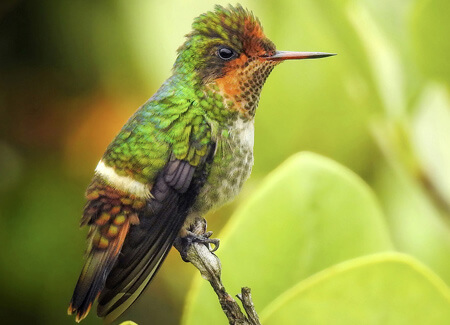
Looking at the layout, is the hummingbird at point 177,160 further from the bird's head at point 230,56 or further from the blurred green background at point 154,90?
the blurred green background at point 154,90

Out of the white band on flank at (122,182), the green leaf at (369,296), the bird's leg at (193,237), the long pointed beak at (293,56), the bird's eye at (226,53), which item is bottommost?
the green leaf at (369,296)

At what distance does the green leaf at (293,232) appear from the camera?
0.59m

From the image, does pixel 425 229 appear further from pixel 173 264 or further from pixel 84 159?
pixel 84 159

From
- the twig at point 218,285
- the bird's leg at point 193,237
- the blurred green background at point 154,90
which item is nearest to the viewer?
the twig at point 218,285

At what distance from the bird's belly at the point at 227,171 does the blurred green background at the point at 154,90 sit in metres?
0.13

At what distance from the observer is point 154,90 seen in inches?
34.5

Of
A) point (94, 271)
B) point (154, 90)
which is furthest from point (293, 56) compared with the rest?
point (154, 90)

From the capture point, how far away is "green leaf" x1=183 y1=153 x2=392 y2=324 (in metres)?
0.59

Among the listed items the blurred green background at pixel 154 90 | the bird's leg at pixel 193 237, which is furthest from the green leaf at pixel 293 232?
the blurred green background at pixel 154 90

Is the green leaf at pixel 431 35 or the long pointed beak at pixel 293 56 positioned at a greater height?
the long pointed beak at pixel 293 56

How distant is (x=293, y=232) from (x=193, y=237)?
0.26 ft

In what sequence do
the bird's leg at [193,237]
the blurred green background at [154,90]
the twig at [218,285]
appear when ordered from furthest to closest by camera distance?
the blurred green background at [154,90] → the bird's leg at [193,237] → the twig at [218,285]

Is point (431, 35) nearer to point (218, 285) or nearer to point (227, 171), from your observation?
point (227, 171)

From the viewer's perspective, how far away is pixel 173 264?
957mm
